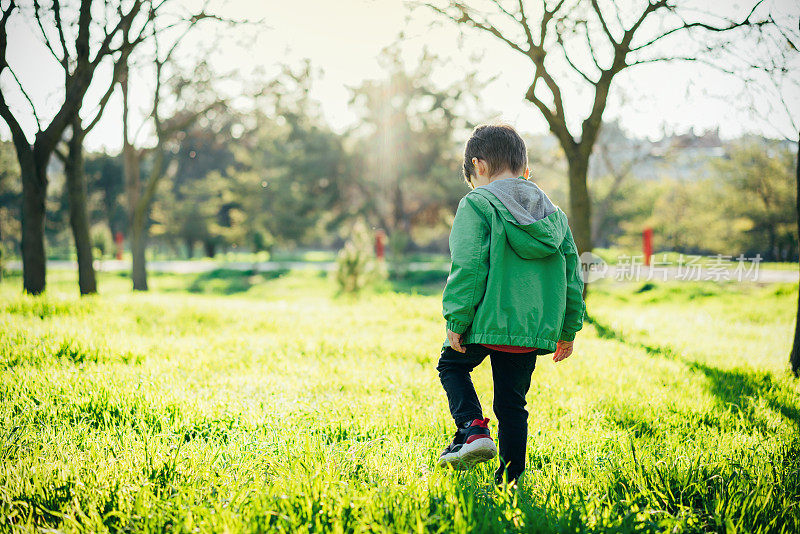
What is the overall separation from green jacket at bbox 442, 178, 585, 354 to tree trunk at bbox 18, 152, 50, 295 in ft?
27.6

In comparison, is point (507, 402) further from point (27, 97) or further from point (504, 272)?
point (27, 97)

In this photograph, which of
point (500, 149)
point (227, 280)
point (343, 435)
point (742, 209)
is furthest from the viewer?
point (742, 209)

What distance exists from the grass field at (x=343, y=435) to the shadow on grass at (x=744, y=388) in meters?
0.03

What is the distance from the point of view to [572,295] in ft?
8.13

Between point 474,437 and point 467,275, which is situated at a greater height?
point 467,275

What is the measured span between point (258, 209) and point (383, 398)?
2800 cm

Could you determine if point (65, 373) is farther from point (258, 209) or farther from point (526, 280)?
point (258, 209)

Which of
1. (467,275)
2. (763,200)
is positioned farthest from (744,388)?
(763,200)

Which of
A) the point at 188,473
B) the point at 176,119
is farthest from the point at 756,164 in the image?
the point at 188,473

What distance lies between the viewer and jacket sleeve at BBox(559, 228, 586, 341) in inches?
97.4

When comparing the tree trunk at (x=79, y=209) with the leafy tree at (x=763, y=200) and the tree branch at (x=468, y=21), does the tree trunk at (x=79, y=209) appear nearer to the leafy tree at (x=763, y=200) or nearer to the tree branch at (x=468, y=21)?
the tree branch at (x=468, y=21)

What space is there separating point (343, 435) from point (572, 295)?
1.55 meters

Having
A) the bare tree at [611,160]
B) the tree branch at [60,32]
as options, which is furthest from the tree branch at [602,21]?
the bare tree at [611,160]

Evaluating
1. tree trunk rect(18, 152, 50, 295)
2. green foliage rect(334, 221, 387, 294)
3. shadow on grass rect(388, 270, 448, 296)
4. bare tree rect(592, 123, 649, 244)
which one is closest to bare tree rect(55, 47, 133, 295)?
tree trunk rect(18, 152, 50, 295)
